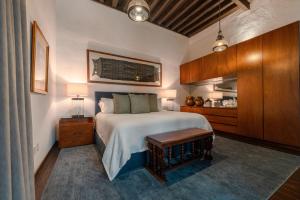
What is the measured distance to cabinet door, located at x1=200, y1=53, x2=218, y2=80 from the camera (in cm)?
372

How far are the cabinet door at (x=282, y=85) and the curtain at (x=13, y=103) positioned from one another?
11.7ft

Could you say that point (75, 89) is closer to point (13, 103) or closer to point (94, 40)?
point (94, 40)

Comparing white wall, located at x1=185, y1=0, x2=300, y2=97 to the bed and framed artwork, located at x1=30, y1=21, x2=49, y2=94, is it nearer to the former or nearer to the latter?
the bed

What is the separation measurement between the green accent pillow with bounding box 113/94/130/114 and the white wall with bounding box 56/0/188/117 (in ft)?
2.36

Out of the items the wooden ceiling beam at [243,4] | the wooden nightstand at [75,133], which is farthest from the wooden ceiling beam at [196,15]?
the wooden nightstand at [75,133]

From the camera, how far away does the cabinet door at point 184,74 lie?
182 inches

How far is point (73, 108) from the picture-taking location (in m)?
3.12

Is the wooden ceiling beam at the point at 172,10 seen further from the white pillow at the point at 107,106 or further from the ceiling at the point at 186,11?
the white pillow at the point at 107,106

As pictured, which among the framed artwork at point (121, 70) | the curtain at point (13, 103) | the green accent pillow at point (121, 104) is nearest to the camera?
the curtain at point (13, 103)

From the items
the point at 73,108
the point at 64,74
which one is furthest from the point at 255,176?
the point at 64,74

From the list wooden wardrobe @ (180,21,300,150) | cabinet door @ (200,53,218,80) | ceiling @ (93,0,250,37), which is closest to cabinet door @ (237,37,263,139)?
wooden wardrobe @ (180,21,300,150)

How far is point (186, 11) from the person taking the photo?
378cm

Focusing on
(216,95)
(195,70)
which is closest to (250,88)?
(216,95)

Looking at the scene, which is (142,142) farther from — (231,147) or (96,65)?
(96,65)
